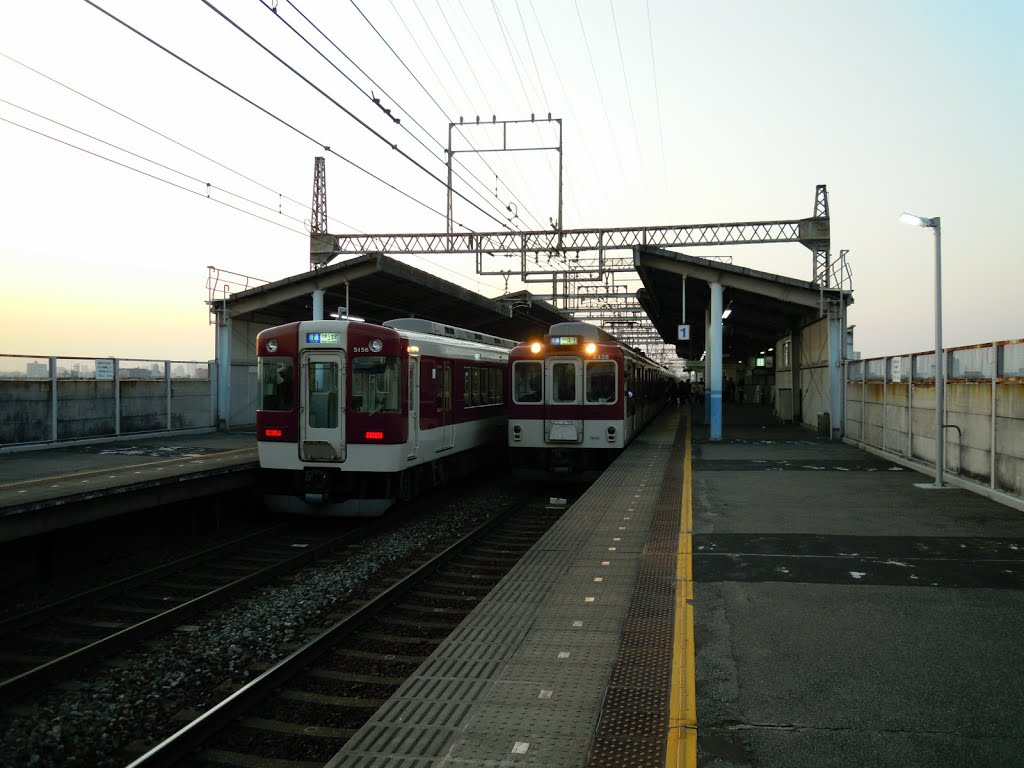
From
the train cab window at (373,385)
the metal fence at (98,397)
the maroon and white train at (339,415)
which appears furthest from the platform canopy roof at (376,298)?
the train cab window at (373,385)

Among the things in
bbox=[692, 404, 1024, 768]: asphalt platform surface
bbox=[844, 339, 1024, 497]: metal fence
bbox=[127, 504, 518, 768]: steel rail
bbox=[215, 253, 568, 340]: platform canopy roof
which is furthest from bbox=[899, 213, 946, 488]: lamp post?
bbox=[215, 253, 568, 340]: platform canopy roof

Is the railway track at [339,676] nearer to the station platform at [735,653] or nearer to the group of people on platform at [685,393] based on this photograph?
the station platform at [735,653]

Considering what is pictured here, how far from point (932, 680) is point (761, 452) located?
540 inches

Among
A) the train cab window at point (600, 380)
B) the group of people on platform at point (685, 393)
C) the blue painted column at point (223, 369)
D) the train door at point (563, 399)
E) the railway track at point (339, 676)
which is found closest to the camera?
the railway track at point (339, 676)

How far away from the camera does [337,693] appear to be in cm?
574

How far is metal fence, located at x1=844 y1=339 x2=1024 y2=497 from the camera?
10047 millimetres

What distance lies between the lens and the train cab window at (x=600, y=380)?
1522 centimetres

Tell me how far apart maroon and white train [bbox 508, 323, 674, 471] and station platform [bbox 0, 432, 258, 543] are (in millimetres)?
5184

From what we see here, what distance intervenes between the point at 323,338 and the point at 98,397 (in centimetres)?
884

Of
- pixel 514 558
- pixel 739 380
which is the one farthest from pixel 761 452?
pixel 739 380

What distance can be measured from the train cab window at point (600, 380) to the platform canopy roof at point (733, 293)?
22.9 ft

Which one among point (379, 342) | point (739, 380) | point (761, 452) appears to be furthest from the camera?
point (739, 380)

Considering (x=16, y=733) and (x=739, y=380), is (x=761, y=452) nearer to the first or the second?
→ (x=16, y=733)

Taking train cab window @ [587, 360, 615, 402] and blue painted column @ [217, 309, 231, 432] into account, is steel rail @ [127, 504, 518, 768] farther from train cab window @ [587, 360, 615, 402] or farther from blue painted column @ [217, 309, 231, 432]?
blue painted column @ [217, 309, 231, 432]
